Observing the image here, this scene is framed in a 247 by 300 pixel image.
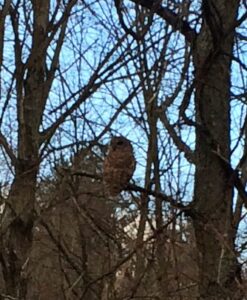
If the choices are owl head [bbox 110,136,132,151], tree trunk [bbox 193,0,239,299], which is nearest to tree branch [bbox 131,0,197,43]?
tree trunk [bbox 193,0,239,299]

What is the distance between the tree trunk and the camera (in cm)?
318

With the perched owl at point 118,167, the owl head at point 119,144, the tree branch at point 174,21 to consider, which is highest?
the tree branch at point 174,21

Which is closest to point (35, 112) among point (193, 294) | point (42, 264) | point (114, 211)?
point (193, 294)

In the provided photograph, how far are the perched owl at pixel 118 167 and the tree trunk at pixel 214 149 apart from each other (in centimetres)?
40

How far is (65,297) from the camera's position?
3832 millimetres

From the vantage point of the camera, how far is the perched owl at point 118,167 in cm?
298

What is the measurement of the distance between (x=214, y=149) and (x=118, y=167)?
0.58m

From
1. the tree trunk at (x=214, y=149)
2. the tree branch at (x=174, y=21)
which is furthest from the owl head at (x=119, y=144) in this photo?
the tree branch at (x=174, y=21)

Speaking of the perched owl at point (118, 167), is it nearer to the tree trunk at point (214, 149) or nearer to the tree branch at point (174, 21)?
the tree trunk at point (214, 149)

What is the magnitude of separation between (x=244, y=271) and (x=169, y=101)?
80cm

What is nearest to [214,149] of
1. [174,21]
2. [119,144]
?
[119,144]

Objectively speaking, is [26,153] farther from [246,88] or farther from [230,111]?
[246,88]

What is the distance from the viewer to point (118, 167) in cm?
303

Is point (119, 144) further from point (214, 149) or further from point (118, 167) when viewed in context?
point (214, 149)
